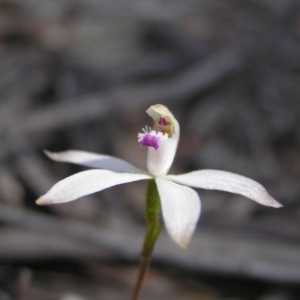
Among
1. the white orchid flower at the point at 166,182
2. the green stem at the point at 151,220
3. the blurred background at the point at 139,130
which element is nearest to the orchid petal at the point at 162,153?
the white orchid flower at the point at 166,182

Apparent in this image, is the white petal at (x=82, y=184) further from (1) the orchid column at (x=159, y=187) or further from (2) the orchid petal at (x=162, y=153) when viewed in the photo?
(2) the orchid petal at (x=162, y=153)

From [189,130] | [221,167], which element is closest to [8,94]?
[189,130]

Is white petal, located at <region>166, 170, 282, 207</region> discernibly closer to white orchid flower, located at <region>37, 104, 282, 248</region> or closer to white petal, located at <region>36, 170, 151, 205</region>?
white orchid flower, located at <region>37, 104, 282, 248</region>

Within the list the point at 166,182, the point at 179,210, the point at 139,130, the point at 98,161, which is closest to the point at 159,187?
the point at 166,182

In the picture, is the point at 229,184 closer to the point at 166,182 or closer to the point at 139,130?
the point at 166,182

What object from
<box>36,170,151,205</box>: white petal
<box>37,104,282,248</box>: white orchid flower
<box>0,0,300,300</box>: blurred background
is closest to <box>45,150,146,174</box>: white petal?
<box>37,104,282,248</box>: white orchid flower
